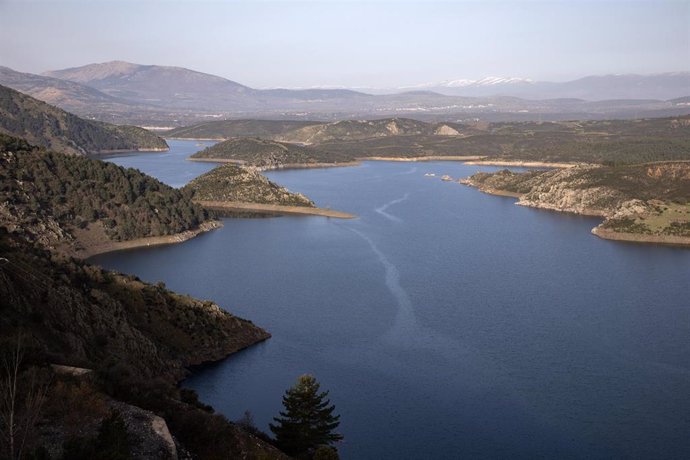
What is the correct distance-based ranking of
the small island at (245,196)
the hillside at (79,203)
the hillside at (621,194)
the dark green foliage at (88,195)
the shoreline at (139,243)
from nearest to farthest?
the hillside at (79,203), the shoreline at (139,243), the dark green foliage at (88,195), the hillside at (621,194), the small island at (245,196)

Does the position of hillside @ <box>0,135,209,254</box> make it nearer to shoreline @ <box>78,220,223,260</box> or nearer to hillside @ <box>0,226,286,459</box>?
shoreline @ <box>78,220,223,260</box>

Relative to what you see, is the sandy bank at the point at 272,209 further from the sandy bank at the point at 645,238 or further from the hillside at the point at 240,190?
the sandy bank at the point at 645,238

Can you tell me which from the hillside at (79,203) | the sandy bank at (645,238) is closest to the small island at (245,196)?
the hillside at (79,203)

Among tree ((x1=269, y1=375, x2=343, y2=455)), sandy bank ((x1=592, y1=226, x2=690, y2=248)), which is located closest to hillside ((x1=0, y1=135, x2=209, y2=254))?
tree ((x1=269, y1=375, x2=343, y2=455))

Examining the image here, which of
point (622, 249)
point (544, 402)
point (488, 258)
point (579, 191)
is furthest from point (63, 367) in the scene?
point (579, 191)

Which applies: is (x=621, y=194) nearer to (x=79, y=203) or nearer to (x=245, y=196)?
(x=245, y=196)

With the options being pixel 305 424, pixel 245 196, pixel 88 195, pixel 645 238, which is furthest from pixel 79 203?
pixel 645 238
